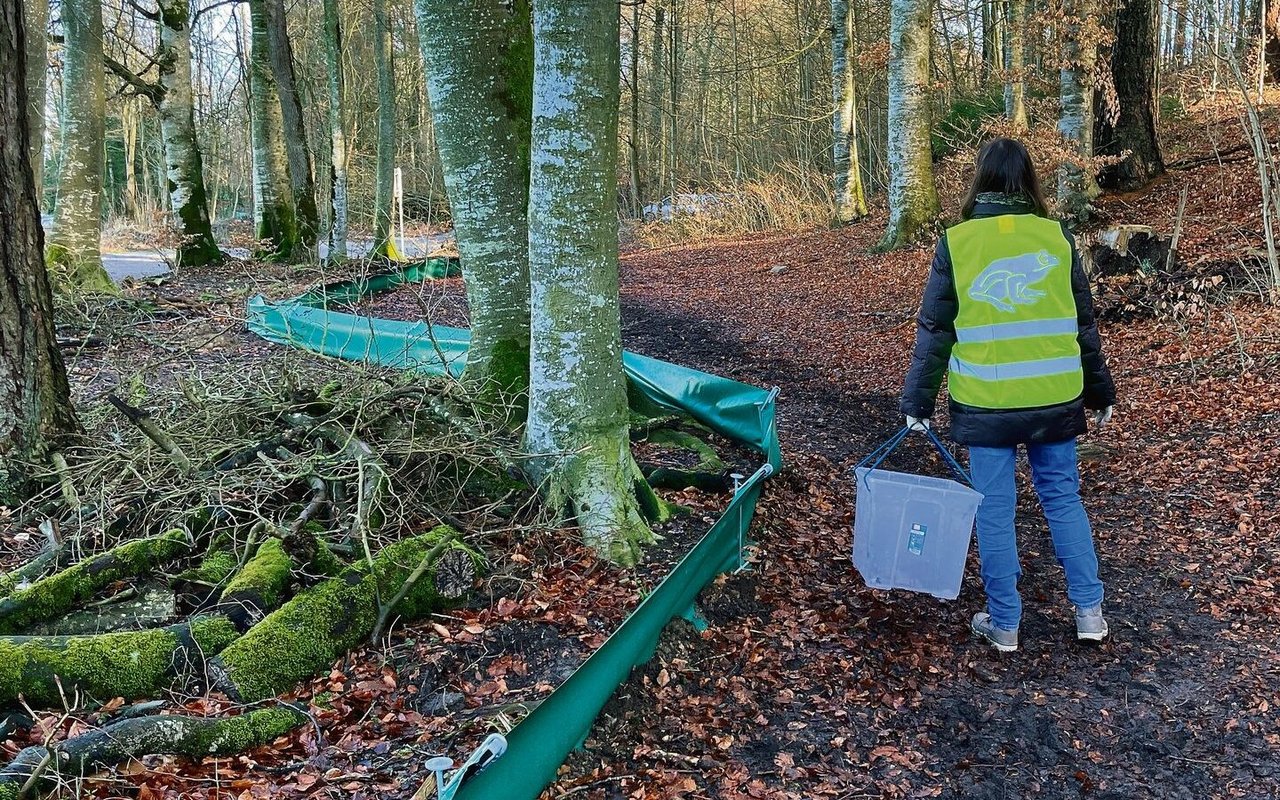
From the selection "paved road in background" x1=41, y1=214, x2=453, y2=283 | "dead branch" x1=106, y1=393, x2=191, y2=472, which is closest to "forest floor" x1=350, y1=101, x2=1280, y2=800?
"dead branch" x1=106, y1=393, x2=191, y2=472

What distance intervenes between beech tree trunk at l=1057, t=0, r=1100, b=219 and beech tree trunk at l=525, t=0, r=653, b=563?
734 centimetres

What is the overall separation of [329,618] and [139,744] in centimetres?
77

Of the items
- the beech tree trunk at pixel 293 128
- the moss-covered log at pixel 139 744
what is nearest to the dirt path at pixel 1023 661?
the moss-covered log at pixel 139 744

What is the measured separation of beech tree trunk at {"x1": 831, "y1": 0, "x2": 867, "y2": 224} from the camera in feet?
51.2

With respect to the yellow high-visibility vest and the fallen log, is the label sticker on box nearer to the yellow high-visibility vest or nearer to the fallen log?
the yellow high-visibility vest

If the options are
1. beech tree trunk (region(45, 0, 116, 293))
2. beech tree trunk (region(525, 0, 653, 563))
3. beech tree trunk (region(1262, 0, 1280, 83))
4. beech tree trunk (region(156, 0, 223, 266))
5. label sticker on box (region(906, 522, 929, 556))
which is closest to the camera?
beech tree trunk (region(525, 0, 653, 563))

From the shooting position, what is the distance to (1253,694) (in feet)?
10.8

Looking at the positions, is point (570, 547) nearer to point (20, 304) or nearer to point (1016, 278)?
point (1016, 278)

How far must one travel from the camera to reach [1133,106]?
1134 cm

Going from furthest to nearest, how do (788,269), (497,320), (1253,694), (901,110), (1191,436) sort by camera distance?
(788,269)
(901,110)
(1191,436)
(497,320)
(1253,694)

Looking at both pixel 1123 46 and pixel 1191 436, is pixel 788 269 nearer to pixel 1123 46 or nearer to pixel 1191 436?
pixel 1123 46

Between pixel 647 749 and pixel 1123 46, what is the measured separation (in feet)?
38.1

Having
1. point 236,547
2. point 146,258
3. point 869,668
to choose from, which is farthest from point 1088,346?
point 146,258

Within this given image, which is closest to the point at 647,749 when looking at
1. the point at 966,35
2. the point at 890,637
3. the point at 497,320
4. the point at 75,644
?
the point at 890,637
